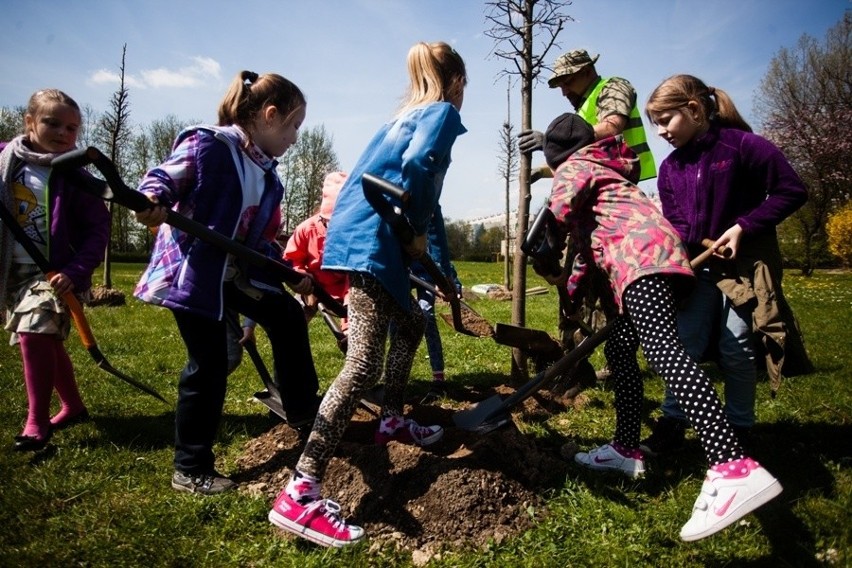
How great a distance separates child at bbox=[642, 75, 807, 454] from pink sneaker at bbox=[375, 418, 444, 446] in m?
1.32

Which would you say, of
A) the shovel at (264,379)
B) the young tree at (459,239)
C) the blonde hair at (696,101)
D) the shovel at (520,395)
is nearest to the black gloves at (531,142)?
the blonde hair at (696,101)

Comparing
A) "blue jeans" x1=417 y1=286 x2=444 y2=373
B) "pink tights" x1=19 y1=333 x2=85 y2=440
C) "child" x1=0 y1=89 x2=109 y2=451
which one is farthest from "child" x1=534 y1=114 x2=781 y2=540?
"pink tights" x1=19 y1=333 x2=85 y2=440

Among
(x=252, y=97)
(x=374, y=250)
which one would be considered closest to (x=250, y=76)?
(x=252, y=97)

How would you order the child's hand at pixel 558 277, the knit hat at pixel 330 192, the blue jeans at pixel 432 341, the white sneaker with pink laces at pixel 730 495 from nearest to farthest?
the white sneaker with pink laces at pixel 730 495
the child's hand at pixel 558 277
the knit hat at pixel 330 192
the blue jeans at pixel 432 341

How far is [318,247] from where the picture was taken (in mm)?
4238

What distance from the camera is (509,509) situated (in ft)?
7.83

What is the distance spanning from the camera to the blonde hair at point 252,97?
8.75ft

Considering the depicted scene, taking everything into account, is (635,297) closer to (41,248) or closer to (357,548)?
(357,548)

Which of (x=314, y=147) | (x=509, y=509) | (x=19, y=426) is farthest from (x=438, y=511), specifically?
(x=314, y=147)

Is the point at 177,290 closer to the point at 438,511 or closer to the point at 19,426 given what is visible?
the point at 438,511

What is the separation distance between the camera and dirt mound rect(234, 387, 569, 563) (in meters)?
2.29

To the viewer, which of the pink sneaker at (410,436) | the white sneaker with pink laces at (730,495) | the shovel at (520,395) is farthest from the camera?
the pink sneaker at (410,436)

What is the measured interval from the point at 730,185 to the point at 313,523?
268 cm

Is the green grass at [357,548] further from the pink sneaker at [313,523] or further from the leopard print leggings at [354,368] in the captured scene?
the leopard print leggings at [354,368]
